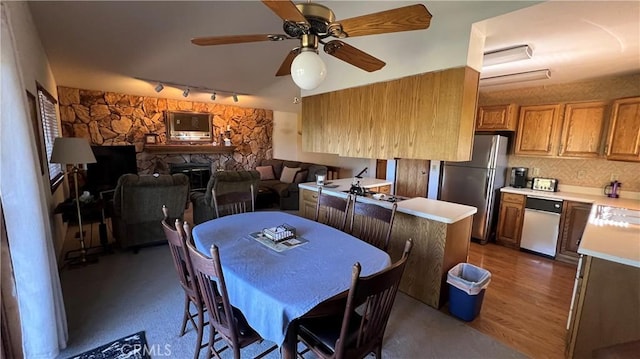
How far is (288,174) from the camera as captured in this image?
6.25 m

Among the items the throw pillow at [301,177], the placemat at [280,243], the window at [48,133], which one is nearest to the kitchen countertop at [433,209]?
the placemat at [280,243]

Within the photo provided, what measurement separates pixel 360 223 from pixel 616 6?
92.2 inches

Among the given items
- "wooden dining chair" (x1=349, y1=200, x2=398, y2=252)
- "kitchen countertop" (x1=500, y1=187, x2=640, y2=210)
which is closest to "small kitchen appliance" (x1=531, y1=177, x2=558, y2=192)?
"kitchen countertop" (x1=500, y1=187, x2=640, y2=210)

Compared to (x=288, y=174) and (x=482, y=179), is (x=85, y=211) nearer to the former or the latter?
(x=288, y=174)

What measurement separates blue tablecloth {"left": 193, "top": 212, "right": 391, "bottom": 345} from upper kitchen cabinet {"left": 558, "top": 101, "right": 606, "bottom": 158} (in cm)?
365

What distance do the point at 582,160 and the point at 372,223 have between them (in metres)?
3.50

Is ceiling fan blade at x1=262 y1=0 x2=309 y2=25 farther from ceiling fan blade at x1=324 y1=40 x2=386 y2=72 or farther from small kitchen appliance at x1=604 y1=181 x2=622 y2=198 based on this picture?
small kitchen appliance at x1=604 y1=181 x2=622 y2=198

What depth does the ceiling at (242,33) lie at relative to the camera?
2.04 meters

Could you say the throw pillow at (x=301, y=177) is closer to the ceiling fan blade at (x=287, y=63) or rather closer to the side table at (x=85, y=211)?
the side table at (x=85, y=211)

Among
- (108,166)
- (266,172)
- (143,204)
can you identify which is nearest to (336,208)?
(143,204)

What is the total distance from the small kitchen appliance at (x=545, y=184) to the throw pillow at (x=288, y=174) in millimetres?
4300

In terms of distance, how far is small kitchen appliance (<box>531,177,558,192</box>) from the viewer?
12.6ft

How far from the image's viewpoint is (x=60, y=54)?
3.58 meters

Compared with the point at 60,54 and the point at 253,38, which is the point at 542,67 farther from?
the point at 60,54
